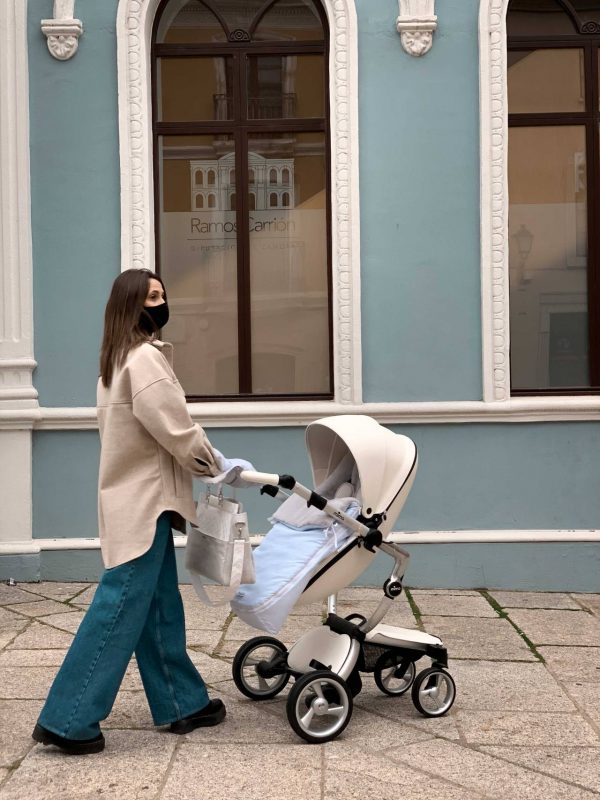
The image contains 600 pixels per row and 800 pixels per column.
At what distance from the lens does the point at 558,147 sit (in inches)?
305

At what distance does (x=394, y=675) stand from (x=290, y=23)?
15.6 ft

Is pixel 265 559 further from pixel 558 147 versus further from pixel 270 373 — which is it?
pixel 558 147

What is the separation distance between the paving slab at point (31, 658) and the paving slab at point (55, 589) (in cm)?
130

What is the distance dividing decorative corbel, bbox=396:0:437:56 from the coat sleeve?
4126mm

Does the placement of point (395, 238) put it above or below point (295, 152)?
below

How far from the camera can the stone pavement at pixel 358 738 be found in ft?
12.9

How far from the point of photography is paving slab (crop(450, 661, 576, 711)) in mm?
4934

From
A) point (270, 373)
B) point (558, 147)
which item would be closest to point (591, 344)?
point (558, 147)

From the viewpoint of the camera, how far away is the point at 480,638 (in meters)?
6.14

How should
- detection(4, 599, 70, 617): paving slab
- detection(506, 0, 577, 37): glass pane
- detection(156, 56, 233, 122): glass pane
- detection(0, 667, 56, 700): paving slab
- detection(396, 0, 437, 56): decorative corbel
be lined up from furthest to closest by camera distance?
1. detection(156, 56, 233, 122): glass pane
2. detection(506, 0, 577, 37): glass pane
3. detection(396, 0, 437, 56): decorative corbel
4. detection(4, 599, 70, 617): paving slab
5. detection(0, 667, 56, 700): paving slab

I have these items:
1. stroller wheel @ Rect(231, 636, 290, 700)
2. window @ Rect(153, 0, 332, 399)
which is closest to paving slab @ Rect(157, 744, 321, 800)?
stroller wheel @ Rect(231, 636, 290, 700)

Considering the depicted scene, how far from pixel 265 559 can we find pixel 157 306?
43.5 inches

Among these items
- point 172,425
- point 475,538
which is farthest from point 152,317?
point 475,538

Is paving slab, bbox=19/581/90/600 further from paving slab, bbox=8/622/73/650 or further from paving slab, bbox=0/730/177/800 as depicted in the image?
paving slab, bbox=0/730/177/800
